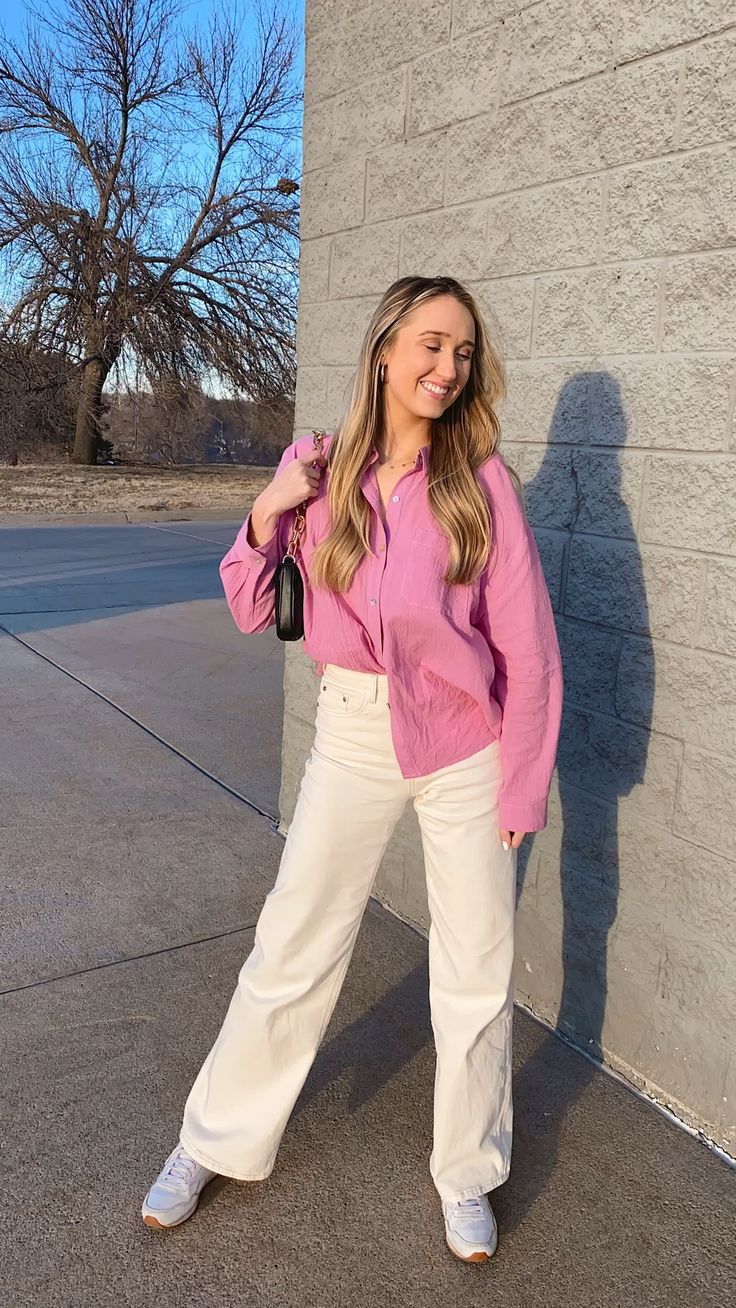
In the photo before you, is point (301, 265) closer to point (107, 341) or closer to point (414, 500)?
point (414, 500)

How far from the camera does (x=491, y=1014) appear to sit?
2.17 m

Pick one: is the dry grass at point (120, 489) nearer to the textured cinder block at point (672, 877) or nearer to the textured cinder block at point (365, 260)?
the textured cinder block at point (365, 260)

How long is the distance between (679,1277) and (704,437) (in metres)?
1.75

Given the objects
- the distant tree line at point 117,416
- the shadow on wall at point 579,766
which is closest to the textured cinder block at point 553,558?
the shadow on wall at point 579,766

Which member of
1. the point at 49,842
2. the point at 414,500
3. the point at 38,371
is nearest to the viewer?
the point at 414,500

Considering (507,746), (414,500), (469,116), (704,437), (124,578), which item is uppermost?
(469,116)

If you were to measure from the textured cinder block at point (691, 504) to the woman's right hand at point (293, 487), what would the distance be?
0.87 metres

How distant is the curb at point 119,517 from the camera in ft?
48.1

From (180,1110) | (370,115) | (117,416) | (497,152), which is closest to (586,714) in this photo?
(180,1110)

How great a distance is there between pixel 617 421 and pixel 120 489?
686 inches

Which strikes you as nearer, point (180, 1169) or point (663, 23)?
point (180, 1169)

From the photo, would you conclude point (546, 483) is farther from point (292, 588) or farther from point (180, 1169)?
point (180, 1169)

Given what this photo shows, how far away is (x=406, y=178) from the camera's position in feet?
10.7

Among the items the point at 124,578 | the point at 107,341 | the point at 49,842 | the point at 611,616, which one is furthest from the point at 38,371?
the point at 611,616
